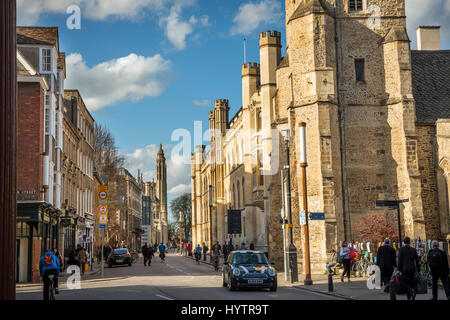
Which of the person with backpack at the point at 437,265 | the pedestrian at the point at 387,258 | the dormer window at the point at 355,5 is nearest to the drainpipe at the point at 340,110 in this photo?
the dormer window at the point at 355,5

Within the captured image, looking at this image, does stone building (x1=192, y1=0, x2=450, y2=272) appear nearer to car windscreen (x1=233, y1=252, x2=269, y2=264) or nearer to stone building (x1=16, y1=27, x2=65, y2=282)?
car windscreen (x1=233, y1=252, x2=269, y2=264)

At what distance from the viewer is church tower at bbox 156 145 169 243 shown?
15250cm

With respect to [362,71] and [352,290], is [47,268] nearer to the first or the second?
[352,290]

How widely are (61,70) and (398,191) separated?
20379 mm

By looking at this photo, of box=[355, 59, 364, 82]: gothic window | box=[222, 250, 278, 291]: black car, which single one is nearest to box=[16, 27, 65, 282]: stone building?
box=[222, 250, 278, 291]: black car

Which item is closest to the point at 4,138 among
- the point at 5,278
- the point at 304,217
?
the point at 5,278

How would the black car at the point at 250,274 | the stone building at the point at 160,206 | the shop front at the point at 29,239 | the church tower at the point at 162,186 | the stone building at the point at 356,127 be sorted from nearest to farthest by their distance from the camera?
the black car at the point at 250,274 < the shop front at the point at 29,239 < the stone building at the point at 356,127 < the stone building at the point at 160,206 < the church tower at the point at 162,186

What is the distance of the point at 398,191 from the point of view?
30906 mm

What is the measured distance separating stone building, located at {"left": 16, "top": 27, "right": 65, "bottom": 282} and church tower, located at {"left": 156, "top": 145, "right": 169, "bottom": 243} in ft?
400

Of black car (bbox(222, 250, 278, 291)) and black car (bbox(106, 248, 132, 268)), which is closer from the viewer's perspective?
black car (bbox(222, 250, 278, 291))

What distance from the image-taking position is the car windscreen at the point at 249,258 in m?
20.0

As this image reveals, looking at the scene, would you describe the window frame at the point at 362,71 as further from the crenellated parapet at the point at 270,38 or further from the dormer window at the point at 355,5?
the crenellated parapet at the point at 270,38

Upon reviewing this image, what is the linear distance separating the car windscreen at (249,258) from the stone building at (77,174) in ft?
56.8

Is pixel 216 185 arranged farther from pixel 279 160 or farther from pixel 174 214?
pixel 174 214
